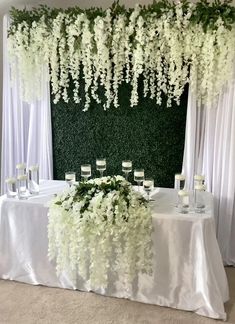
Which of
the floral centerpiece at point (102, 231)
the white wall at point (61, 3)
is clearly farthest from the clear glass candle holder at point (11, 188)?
the white wall at point (61, 3)

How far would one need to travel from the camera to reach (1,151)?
423cm

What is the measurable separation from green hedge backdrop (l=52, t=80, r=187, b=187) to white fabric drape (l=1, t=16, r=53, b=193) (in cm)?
11

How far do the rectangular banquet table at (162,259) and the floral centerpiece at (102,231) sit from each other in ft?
0.39

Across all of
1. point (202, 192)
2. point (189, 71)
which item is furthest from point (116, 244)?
point (189, 71)

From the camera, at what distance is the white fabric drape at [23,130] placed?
391cm

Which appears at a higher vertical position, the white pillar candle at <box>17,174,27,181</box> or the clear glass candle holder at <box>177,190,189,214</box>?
the white pillar candle at <box>17,174,27,181</box>

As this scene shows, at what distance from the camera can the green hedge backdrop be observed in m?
3.67

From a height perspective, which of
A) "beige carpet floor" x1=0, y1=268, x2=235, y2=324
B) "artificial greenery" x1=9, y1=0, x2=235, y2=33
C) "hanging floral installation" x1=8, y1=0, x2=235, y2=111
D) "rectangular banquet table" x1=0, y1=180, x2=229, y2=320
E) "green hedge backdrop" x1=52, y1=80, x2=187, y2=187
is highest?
"artificial greenery" x1=9, y1=0, x2=235, y2=33

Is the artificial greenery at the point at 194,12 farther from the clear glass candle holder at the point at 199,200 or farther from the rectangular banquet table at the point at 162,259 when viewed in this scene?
the rectangular banquet table at the point at 162,259

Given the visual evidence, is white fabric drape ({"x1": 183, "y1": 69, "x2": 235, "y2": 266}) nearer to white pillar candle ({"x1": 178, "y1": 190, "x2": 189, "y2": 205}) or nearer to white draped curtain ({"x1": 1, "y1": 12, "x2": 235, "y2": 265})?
white draped curtain ({"x1": 1, "y1": 12, "x2": 235, "y2": 265})

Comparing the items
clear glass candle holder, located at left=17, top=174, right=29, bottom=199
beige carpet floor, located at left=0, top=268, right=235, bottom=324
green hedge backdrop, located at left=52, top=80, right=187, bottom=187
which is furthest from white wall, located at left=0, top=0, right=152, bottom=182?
beige carpet floor, located at left=0, top=268, right=235, bottom=324

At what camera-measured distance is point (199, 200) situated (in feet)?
9.61

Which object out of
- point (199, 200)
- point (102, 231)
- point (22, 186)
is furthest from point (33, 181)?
point (199, 200)

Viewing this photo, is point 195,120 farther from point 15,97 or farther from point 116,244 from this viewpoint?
point 15,97
